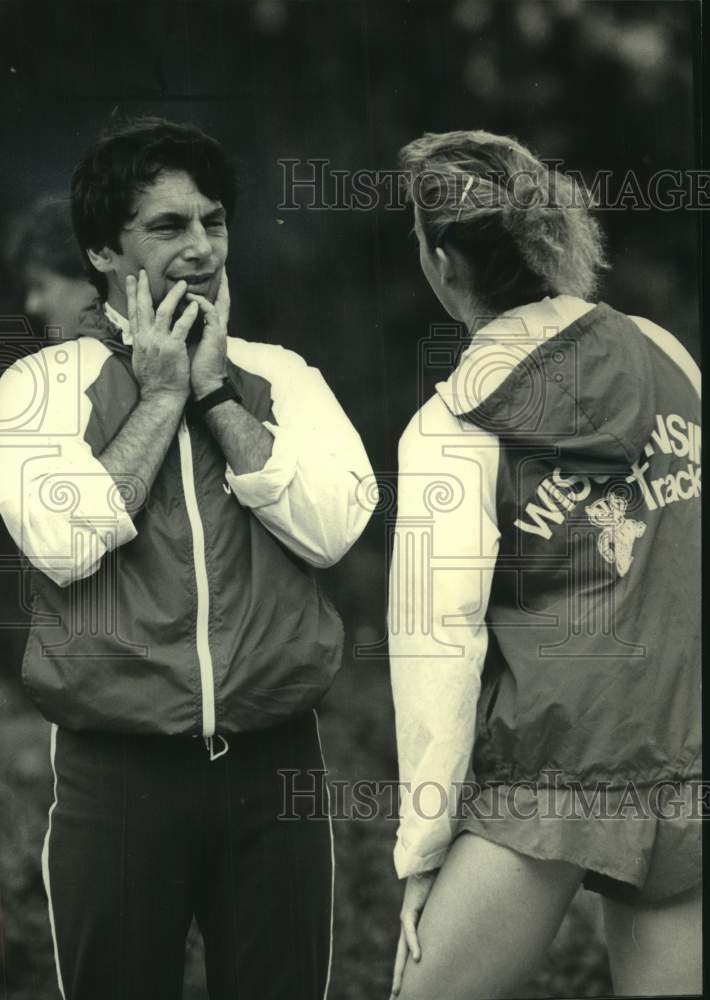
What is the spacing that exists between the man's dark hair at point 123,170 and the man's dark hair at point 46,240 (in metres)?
0.03

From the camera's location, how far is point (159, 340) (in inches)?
143

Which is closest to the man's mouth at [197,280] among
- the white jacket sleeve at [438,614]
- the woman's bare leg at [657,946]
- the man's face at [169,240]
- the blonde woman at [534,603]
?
the man's face at [169,240]

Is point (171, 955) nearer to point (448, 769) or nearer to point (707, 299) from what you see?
point (448, 769)

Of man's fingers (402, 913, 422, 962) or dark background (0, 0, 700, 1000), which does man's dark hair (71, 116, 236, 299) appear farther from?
man's fingers (402, 913, 422, 962)

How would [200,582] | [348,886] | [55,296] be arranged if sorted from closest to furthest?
[200,582] < [55,296] < [348,886]

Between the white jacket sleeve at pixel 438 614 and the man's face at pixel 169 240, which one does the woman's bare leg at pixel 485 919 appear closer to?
the white jacket sleeve at pixel 438 614

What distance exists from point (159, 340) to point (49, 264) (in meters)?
0.38

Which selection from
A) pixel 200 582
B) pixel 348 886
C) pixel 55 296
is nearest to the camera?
pixel 200 582

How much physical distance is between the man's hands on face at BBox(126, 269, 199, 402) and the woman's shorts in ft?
4.48

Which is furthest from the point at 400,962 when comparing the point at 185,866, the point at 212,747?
the point at 212,747

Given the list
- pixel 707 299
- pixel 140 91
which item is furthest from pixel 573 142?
pixel 140 91

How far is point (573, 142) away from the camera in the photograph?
3.80 metres

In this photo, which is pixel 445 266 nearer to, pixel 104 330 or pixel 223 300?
pixel 223 300

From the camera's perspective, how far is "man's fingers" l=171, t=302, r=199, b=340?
3.65 meters
